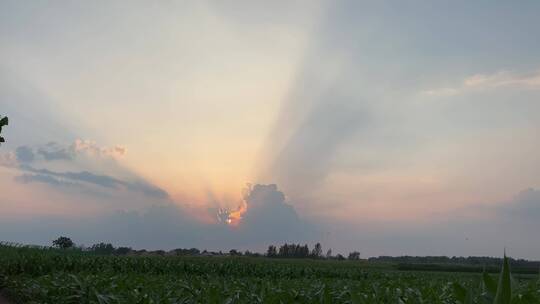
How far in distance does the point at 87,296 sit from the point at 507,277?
4.55 metres

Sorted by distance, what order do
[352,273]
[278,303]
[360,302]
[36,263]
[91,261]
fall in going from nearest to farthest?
1. [360,302]
2. [278,303]
3. [36,263]
4. [91,261]
5. [352,273]

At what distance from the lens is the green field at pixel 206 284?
3.67 m

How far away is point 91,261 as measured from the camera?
2972 centimetres

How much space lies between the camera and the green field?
Answer: 12.0ft

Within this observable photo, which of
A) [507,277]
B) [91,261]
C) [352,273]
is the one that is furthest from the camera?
[352,273]

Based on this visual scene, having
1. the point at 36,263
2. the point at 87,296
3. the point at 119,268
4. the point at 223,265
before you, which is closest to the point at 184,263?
the point at 223,265

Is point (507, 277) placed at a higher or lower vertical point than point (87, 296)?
higher

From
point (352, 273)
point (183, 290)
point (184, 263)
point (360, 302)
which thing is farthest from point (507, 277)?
point (352, 273)

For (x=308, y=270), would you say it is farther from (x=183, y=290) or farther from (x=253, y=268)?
(x=183, y=290)

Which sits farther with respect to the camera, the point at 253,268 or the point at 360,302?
the point at 253,268

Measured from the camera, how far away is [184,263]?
114 feet

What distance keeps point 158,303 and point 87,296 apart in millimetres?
1282

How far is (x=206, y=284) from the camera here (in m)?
6.90

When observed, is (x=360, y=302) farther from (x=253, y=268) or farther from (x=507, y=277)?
(x=253, y=268)
